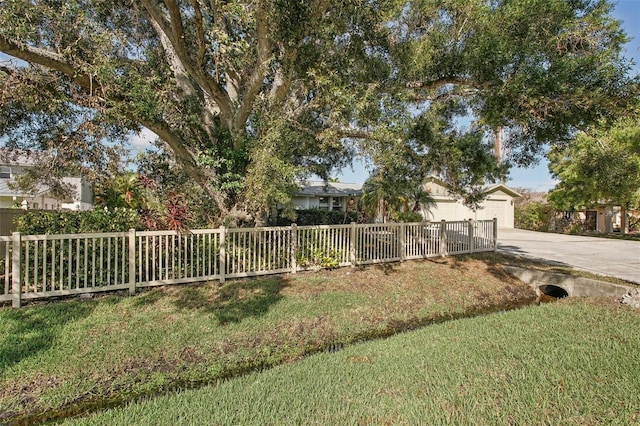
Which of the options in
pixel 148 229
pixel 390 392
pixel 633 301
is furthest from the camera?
pixel 148 229

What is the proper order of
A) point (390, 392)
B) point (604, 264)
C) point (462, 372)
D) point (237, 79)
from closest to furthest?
point (390, 392), point (462, 372), point (237, 79), point (604, 264)

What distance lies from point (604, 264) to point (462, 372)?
9935mm

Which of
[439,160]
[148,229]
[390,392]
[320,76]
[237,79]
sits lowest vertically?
[390,392]

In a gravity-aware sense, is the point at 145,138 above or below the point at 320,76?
below

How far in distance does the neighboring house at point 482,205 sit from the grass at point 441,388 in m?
16.9

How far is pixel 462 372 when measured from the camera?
3369 mm

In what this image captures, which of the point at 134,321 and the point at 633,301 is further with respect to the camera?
the point at 633,301

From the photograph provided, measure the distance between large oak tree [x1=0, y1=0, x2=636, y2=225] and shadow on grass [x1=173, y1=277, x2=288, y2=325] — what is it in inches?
68.1

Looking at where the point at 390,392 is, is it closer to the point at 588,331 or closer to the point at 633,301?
the point at 588,331

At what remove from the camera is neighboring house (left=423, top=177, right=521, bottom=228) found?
71.2 feet

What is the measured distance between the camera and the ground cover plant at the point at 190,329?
3568 millimetres

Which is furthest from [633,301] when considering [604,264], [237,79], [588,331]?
[237,79]

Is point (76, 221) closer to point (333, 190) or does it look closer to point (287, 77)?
point (287, 77)

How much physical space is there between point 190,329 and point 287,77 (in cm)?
490
